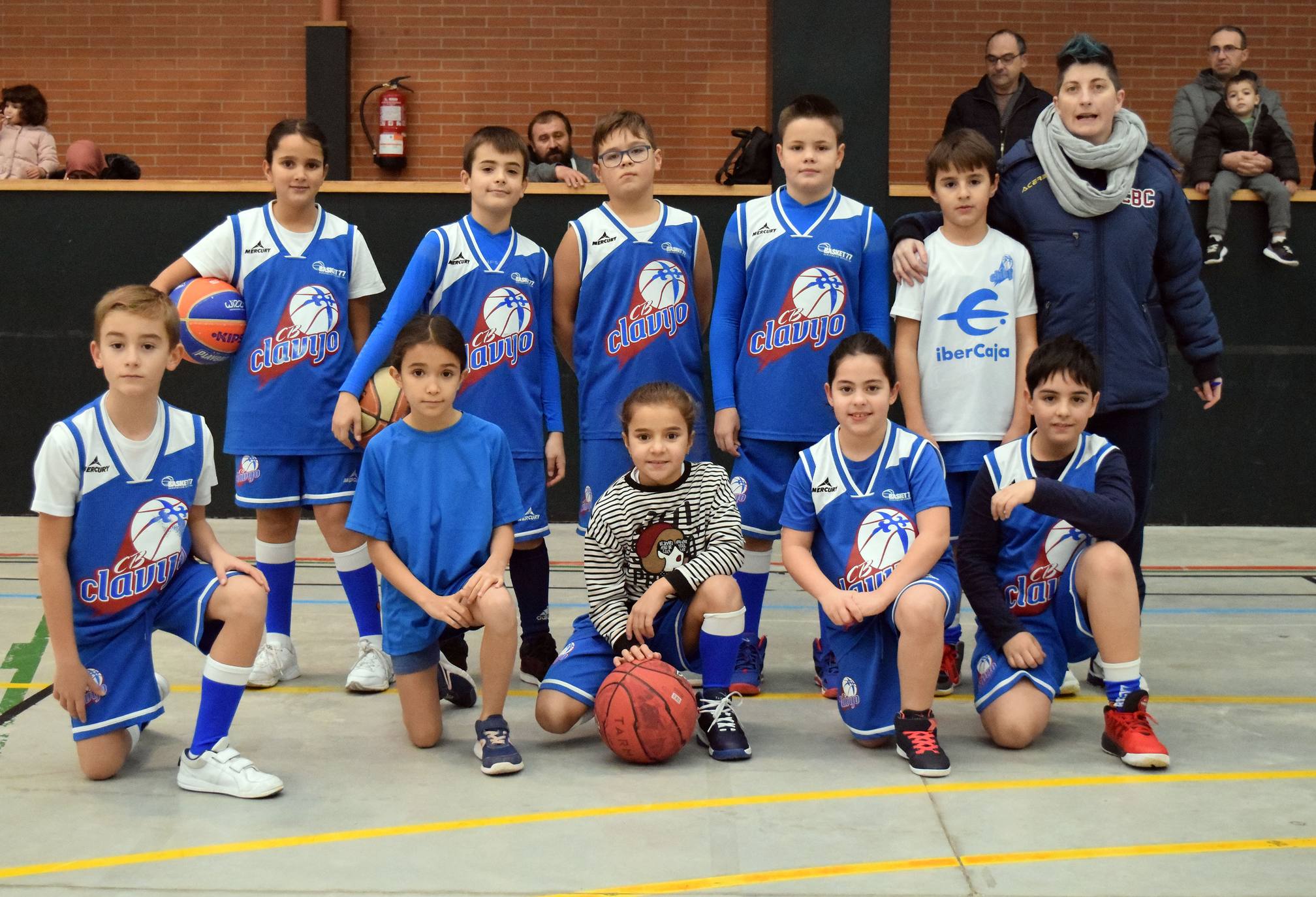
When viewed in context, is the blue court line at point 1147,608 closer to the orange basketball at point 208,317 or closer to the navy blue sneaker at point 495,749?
the orange basketball at point 208,317

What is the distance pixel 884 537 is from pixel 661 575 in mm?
603

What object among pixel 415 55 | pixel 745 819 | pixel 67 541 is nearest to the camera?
pixel 745 819

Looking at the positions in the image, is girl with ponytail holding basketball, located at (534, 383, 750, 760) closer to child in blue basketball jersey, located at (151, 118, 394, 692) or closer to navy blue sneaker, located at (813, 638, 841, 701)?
navy blue sneaker, located at (813, 638, 841, 701)

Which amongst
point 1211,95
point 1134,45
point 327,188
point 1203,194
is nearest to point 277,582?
point 327,188

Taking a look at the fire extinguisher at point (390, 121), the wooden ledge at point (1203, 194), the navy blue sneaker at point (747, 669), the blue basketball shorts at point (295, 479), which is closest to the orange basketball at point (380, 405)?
the blue basketball shorts at point (295, 479)

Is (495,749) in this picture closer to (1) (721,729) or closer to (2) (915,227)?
(1) (721,729)

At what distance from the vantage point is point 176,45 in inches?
379

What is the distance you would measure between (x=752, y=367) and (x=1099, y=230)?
1081 millimetres

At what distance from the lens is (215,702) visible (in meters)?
3.09

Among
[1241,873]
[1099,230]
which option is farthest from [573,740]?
[1099,230]

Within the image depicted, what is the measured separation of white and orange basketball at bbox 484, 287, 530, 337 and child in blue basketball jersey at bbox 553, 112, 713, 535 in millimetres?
182

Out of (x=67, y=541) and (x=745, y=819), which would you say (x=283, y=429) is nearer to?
(x=67, y=541)

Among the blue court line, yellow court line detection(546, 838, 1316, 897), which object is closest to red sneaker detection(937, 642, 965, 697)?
the blue court line

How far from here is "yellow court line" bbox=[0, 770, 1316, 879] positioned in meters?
2.61
